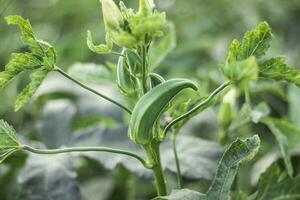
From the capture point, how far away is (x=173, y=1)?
1.47m

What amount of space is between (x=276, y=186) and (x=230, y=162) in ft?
0.46

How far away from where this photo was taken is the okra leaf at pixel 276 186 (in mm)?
683

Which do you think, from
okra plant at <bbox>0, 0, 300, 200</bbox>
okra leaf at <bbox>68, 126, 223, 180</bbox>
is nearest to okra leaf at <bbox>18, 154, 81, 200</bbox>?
okra leaf at <bbox>68, 126, 223, 180</bbox>

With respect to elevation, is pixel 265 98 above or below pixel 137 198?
above

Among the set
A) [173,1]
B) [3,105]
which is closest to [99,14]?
[173,1]

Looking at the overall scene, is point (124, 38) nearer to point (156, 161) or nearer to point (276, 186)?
point (156, 161)

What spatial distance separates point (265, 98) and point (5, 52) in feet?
1.90

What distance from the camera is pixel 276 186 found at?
0.69 m

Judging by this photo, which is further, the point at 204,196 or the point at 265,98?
the point at 265,98

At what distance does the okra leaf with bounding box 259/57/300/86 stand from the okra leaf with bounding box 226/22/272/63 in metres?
0.01

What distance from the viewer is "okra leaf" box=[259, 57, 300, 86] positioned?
1.89 feet

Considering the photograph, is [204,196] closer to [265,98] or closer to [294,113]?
[294,113]

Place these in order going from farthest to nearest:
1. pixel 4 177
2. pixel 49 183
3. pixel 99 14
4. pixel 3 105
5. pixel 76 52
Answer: pixel 99 14 < pixel 76 52 < pixel 3 105 < pixel 4 177 < pixel 49 183

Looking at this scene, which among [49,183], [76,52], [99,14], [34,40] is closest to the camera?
[34,40]
